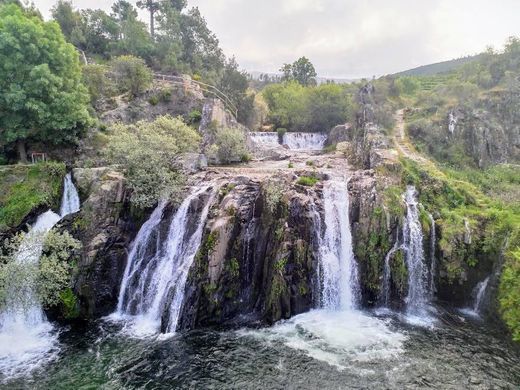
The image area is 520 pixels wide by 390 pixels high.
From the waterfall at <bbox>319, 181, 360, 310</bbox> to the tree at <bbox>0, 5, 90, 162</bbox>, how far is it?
2168cm

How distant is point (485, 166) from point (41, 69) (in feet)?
130

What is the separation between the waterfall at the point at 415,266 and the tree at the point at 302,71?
72298 millimetres

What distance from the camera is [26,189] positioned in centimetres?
2539

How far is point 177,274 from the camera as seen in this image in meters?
22.8

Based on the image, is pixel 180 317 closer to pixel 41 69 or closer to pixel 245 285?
pixel 245 285

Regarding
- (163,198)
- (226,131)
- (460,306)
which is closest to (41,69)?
(163,198)

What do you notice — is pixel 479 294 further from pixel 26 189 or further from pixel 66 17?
pixel 66 17

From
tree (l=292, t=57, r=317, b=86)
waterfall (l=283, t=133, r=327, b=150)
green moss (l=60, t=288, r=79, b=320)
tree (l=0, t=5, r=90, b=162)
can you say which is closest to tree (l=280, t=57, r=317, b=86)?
tree (l=292, t=57, r=317, b=86)

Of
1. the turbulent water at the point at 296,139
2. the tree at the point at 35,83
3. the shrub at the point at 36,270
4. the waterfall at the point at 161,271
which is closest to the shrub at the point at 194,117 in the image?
the turbulent water at the point at 296,139

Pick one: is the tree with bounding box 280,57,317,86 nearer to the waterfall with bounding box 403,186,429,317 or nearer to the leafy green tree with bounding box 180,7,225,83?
the leafy green tree with bounding box 180,7,225,83

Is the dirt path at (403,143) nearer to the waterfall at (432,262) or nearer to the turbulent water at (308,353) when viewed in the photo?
the waterfall at (432,262)

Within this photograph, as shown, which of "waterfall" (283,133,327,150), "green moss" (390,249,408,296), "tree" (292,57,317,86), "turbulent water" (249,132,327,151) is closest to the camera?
"green moss" (390,249,408,296)

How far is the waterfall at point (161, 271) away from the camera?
2183cm

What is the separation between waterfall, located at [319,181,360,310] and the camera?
23078 mm
